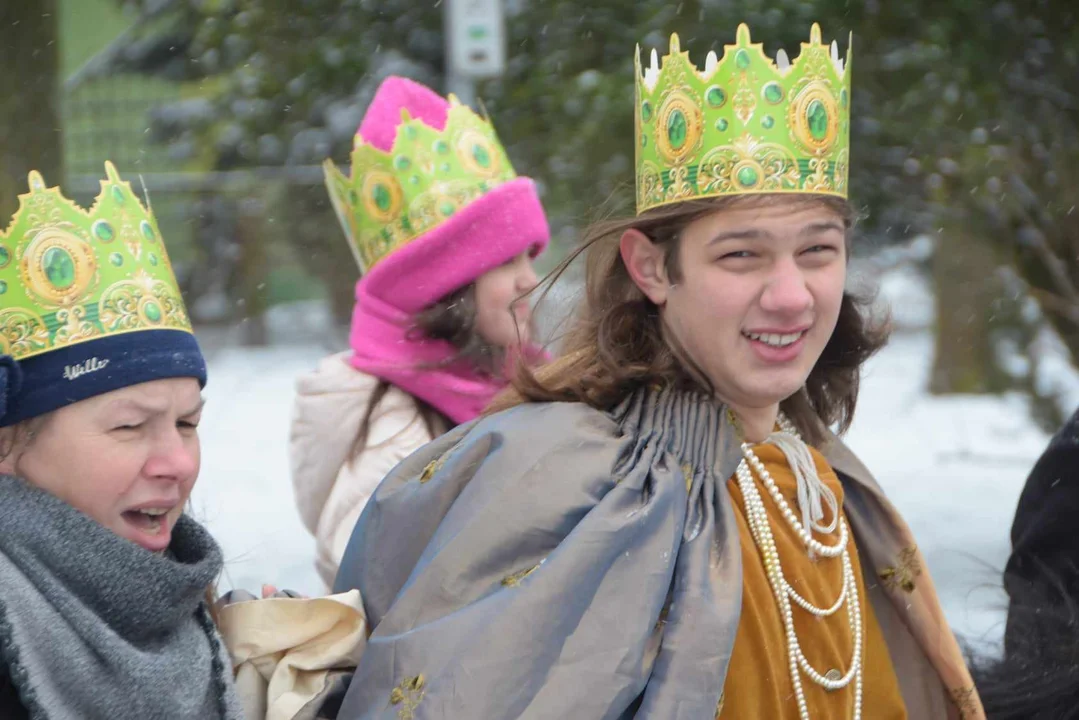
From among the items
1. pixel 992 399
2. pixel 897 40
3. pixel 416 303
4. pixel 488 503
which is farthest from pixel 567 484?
pixel 992 399

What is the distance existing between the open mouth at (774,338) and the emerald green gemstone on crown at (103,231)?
1025 mm

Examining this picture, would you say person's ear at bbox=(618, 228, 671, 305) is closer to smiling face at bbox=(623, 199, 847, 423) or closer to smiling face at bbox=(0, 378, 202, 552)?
smiling face at bbox=(623, 199, 847, 423)

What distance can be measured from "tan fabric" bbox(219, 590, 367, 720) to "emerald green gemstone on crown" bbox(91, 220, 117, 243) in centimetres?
63

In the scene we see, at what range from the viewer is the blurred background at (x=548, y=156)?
568 centimetres

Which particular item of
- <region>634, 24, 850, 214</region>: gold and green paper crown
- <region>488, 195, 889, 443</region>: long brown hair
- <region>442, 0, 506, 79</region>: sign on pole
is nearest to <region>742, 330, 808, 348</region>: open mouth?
<region>488, 195, 889, 443</region>: long brown hair

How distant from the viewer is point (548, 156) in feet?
21.4

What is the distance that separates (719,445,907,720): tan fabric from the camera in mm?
2131

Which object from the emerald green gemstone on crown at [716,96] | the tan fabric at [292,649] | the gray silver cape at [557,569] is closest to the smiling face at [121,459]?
the tan fabric at [292,649]

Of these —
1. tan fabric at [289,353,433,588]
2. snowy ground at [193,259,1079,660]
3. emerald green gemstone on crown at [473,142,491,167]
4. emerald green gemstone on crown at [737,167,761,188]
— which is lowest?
snowy ground at [193,259,1079,660]

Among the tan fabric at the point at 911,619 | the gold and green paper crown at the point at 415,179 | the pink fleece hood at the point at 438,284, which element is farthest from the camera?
the gold and green paper crown at the point at 415,179

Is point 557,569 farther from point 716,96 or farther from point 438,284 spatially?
point 438,284

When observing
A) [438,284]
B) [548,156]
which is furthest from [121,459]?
[548,156]

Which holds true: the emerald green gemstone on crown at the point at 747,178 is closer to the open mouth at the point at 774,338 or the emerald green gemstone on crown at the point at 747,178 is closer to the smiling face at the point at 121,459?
the open mouth at the point at 774,338

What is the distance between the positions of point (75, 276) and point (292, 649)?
0.68 meters
